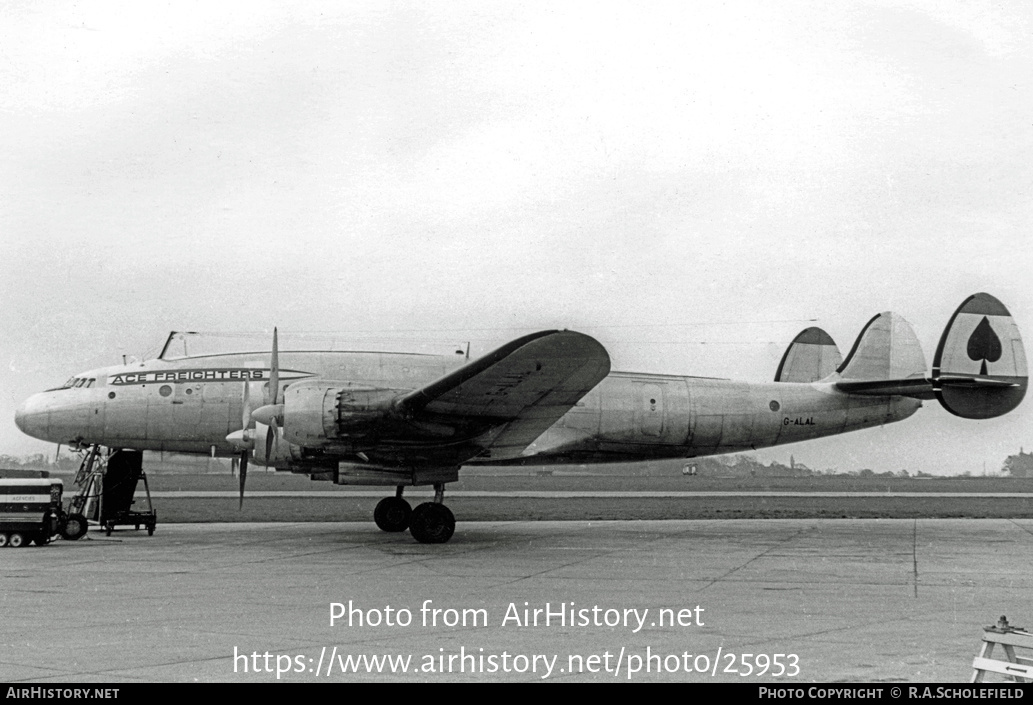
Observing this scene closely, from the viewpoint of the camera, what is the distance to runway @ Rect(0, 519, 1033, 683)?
6832 millimetres

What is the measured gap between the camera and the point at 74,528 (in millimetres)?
18734

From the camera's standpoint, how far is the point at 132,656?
706cm

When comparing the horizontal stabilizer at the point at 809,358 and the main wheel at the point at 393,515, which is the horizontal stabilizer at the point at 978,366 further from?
the main wheel at the point at 393,515

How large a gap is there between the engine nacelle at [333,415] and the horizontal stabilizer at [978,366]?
1205 centimetres

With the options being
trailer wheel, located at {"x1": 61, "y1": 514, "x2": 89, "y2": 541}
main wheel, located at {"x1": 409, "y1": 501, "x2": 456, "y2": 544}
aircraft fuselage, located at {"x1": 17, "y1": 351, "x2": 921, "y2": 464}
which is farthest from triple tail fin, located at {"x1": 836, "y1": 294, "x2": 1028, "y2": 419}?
trailer wheel, located at {"x1": 61, "y1": 514, "x2": 89, "y2": 541}

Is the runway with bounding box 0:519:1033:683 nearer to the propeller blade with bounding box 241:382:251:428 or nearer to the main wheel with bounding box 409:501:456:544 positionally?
the main wheel with bounding box 409:501:456:544

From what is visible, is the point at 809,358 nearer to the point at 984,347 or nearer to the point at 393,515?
the point at 984,347

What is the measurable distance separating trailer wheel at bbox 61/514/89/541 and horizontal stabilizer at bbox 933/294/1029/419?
1757 centimetres

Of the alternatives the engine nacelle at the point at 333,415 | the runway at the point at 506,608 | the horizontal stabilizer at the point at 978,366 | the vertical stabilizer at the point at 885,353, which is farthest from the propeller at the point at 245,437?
the horizontal stabilizer at the point at 978,366

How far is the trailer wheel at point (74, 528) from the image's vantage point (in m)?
18.6

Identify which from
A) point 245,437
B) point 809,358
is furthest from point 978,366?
point 245,437

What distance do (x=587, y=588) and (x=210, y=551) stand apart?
7464 millimetres
